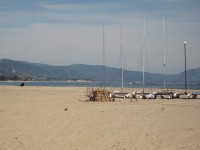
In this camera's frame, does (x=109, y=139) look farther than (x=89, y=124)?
No

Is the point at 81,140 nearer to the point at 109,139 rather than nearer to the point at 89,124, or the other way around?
the point at 109,139

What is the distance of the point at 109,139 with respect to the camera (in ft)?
40.3

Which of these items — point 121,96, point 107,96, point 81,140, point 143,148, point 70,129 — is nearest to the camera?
point 143,148

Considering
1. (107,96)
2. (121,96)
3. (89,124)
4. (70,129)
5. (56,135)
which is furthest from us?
(121,96)

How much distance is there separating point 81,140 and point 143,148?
2230 millimetres

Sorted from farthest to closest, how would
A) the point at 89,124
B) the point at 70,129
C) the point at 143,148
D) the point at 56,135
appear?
the point at 89,124 → the point at 70,129 → the point at 56,135 → the point at 143,148

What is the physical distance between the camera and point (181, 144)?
11.4 m

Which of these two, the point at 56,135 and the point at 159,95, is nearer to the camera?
the point at 56,135

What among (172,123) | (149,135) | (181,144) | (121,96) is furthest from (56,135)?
(121,96)

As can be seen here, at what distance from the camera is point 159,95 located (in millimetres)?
37688

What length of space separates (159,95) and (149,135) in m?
24.9

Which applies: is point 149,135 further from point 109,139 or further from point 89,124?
point 89,124

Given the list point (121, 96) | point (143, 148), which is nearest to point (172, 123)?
point (143, 148)

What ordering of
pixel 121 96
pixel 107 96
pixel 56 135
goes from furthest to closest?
1. pixel 121 96
2. pixel 107 96
3. pixel 56 135
